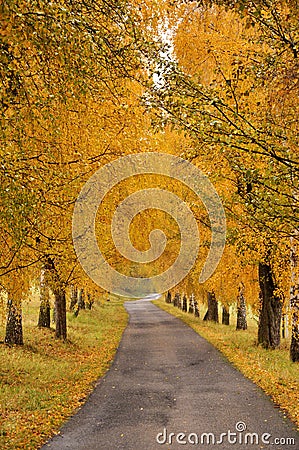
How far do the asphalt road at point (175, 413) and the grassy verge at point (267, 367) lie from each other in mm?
286

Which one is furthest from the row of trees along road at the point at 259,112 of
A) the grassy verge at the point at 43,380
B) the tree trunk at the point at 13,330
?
the tree trunk at the point at 13,330

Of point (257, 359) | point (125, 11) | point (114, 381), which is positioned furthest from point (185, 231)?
point (125, 11)

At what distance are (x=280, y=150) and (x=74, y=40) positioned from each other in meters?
3.63

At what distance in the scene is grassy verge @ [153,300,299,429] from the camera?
9883 millimetres

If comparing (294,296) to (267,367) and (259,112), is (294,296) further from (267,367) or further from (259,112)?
(259,112)

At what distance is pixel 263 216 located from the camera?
8.34m

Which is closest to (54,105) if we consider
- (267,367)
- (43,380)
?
(43,380)

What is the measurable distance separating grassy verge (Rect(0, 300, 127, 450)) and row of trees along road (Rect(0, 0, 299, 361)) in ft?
6.45

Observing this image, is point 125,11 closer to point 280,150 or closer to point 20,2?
point 20,2

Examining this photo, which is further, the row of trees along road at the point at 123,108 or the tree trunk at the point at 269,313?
the tree trunk at the point at 269,313

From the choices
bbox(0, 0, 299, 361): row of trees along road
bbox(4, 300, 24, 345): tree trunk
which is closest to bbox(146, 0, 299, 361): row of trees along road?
bbox(0, 0, 299, 361): row of trees along road

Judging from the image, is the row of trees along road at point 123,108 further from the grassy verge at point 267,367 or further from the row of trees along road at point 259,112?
the grassy verge at point 267,367

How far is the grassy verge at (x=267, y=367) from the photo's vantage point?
9.88 m

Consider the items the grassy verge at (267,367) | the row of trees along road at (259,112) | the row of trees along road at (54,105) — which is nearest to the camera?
the row of trees along road at (54,105)
